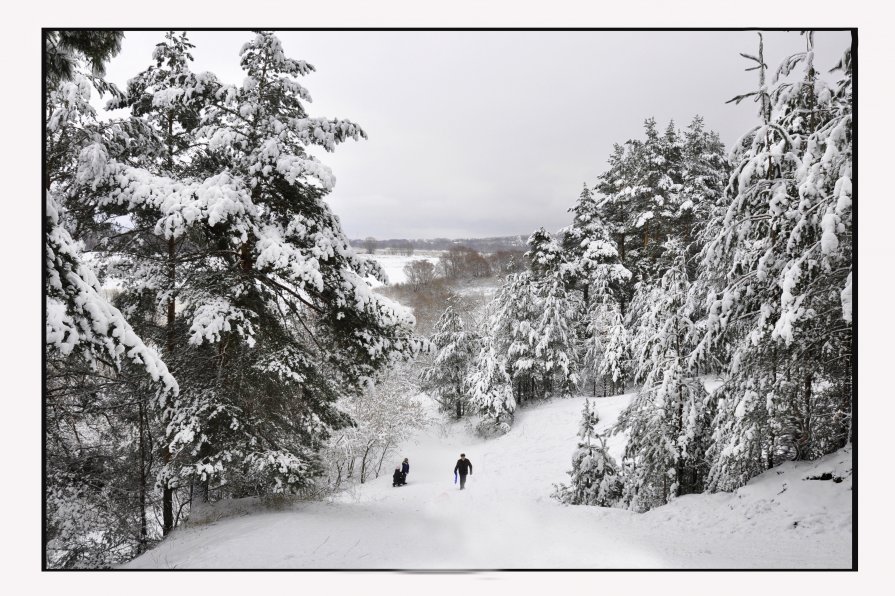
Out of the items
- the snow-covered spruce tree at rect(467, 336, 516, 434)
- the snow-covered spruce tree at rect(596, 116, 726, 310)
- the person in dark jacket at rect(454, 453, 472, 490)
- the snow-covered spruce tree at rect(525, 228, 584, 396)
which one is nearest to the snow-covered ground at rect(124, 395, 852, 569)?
the person in dark jacket at rect(454, 453, 472, 490)

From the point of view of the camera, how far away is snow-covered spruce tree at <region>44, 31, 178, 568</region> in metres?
4.44

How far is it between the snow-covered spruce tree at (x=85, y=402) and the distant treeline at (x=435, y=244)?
2856 mm

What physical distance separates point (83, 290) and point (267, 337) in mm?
3411

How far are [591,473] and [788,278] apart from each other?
434 centimetres

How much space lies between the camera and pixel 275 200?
20.5 feet

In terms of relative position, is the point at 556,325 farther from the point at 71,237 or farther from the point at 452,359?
the point at 71,237

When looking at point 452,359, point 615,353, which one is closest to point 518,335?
point 452,359

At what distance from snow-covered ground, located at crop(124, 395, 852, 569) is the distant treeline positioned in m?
2.71

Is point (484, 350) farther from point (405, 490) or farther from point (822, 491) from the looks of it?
point (822, 491)

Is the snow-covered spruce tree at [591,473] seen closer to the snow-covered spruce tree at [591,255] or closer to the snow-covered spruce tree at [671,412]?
the snow-covered spruce tree at [671,412]

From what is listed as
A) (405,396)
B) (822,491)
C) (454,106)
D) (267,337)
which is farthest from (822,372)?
(267,337)

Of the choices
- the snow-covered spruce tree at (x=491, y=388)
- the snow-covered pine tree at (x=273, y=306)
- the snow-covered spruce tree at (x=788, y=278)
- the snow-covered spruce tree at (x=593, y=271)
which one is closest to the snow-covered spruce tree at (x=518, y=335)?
the snow-covered spruce tree at (x=491, y=388)

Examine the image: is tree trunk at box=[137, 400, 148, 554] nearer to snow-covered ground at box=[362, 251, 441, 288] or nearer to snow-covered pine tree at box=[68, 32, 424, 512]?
snow-covered pine tree at box=[68, 32, 424, 512]

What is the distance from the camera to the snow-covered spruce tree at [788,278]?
4.47 m
